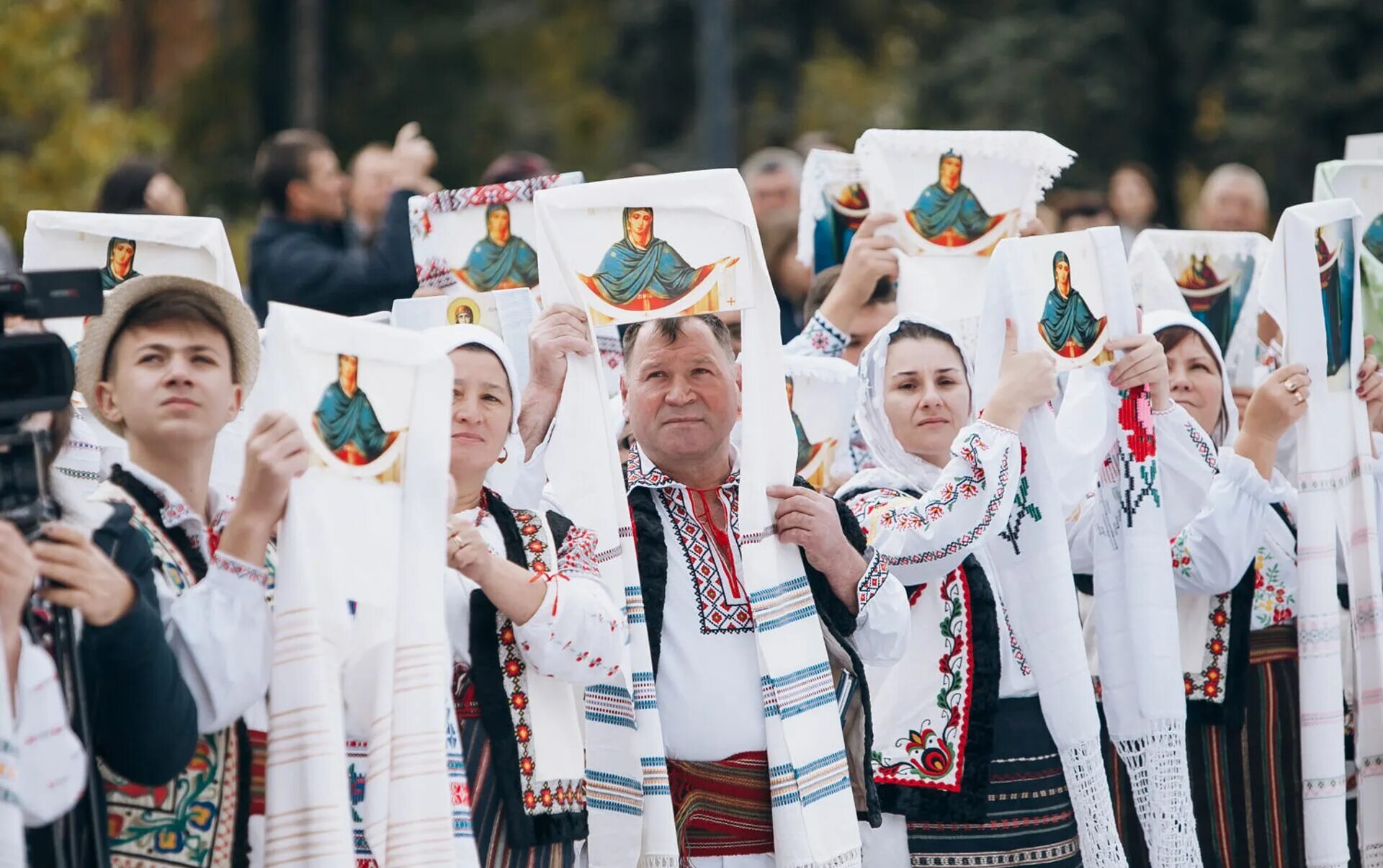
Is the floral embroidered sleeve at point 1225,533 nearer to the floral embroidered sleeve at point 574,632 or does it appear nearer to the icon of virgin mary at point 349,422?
the floral embroidered sleeve at point 574,632

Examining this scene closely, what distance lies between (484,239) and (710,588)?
4.91 ft

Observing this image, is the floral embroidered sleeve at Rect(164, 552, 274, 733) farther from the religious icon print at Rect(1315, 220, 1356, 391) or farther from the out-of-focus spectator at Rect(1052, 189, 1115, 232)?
the out-of-focus spectator at Rect(1052, 189, 1115, 232)

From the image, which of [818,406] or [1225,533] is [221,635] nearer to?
[818,406]

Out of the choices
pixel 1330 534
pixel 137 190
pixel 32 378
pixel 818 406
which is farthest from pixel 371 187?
pixel 32 378

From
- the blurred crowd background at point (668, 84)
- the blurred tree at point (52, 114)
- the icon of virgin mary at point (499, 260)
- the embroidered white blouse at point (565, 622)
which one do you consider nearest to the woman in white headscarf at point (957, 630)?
the embroidered white blouse at point (565, 622)

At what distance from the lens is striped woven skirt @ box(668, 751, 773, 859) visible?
13.6 ft

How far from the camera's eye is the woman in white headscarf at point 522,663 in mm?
3764

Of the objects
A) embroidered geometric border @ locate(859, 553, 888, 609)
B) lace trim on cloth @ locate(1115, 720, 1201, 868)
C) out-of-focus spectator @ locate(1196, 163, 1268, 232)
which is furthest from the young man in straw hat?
out-of-focus spectator @ locate(1196, 163, 1268, 232)

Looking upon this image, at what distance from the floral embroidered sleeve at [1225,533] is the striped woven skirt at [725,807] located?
5.05ft

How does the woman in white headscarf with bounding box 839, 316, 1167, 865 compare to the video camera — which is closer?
the video camera

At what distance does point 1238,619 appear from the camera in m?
5.24

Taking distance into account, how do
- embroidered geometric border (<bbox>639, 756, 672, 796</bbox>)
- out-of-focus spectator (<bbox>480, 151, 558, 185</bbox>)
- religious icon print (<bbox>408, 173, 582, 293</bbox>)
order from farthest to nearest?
out-of-focus spectator (<bbox>480, 151, 558, 185</bbox>), religious icon print (<bbox>408, 173, 582, 293</bbox>), embroidered geometric border (<bbox>639, 756, 672, 796</bbox>)

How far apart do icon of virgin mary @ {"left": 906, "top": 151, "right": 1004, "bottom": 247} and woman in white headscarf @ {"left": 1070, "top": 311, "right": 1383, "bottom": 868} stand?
0.58 meters

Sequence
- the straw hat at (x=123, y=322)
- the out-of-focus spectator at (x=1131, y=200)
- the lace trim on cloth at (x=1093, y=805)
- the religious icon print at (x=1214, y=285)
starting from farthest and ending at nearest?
the out-of-focus spectator at (x=1131, y=200), the religious icon print at (x=1214, y=285), the lace trim on cloth at (x=1093, y=805), the straw hat at (x=123, y=322)
